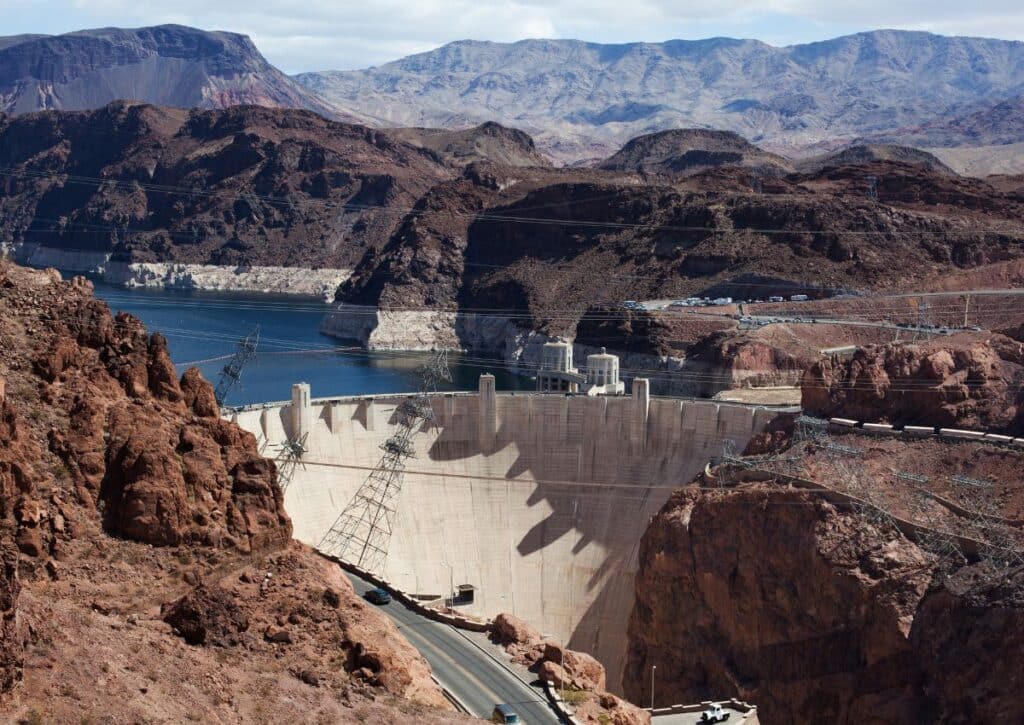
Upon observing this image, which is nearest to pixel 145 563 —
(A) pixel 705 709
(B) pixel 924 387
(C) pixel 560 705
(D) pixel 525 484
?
(C) pixel 560 705

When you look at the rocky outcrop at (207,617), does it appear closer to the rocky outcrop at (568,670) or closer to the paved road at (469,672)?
the paved road at (469,672)

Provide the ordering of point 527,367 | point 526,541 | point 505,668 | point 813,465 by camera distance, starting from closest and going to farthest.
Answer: point 505,668 < point 813,465 < point 526,541 < point 527,367

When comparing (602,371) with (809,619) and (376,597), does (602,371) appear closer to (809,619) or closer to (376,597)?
(809,619)

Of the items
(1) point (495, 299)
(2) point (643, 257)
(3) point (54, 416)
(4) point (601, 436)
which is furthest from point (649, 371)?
(3) point (54, 416)

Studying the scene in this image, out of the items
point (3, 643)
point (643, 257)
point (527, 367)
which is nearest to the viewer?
point (3, 643)

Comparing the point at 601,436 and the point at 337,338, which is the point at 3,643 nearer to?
the point at 601,436

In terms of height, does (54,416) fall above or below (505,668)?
above

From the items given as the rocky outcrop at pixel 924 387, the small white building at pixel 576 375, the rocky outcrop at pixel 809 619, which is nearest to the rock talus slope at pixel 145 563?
the rocky outcrop at pixel 809 619
